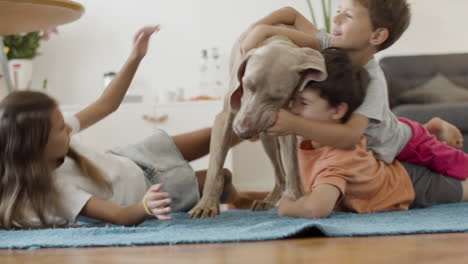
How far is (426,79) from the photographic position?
394 cm

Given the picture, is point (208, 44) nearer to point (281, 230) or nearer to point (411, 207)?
point (411, 207)

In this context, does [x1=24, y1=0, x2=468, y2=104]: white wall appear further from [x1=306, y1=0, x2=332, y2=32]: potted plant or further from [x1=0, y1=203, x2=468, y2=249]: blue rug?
[x1=0, y1=203, x2=468, y2=249]: blue rug

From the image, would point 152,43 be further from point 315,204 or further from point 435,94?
point 315,204

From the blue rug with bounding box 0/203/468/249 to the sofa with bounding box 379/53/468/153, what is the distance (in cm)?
214

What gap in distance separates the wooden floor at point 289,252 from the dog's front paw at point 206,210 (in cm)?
47

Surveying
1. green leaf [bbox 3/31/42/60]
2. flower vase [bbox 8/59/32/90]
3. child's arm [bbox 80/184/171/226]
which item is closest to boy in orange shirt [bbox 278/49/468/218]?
child's arm [bbox 80/184/171/226]

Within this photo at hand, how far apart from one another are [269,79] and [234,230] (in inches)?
14.5

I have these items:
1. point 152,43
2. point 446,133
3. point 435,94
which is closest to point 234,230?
point 446,133

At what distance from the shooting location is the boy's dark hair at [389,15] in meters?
1.64

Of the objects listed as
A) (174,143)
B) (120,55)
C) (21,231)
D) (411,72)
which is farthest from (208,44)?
(21,231)

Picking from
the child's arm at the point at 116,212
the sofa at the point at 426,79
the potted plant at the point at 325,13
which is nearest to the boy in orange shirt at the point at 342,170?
the child's arm at the point at 116,212

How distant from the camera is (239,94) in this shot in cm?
155

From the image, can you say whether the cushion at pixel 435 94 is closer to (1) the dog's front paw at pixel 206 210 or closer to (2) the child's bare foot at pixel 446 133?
(2) the child's bare foot at pixel 446 133

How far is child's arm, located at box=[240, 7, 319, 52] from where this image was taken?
5.29ft
